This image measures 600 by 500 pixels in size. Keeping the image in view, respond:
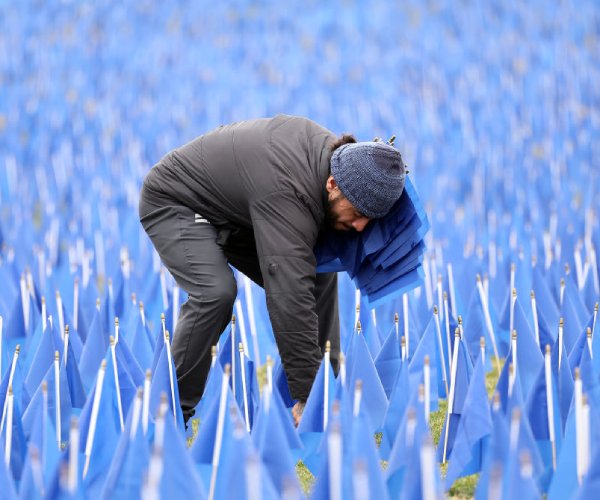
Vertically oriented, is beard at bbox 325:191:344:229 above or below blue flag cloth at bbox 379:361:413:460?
above

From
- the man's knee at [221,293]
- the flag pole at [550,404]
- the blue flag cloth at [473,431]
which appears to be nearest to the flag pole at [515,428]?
the blue flag cloth at [473,431]

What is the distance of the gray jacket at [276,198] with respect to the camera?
3.66m

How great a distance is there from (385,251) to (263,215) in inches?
24.7

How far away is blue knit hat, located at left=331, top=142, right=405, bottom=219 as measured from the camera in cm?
360

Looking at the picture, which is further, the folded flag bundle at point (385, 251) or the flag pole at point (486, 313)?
the flag pole at point (486, 313)

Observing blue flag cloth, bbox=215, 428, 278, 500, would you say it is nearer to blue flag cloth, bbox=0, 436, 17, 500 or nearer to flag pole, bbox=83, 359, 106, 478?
blue flag cloth, bbox=0, 436, 17, 500

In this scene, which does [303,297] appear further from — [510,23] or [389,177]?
[510,23]

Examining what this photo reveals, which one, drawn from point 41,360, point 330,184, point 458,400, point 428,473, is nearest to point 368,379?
point 458,400

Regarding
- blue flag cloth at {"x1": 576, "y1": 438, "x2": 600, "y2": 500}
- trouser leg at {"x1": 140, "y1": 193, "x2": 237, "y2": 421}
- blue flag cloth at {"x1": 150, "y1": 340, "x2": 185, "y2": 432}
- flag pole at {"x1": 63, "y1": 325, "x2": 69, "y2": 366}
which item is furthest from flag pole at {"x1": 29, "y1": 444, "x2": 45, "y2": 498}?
blue flag cloth at {"x1": 576, "y1": 438, "x2": 600, "y2": 500}

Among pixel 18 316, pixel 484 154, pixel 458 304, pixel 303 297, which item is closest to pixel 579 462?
pixel 303 297

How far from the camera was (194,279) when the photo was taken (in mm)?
3998

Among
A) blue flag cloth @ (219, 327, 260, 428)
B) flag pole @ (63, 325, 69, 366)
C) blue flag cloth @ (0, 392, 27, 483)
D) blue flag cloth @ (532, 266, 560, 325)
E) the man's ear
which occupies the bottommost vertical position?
blue flag cloth @ (532, 266, 560, 325)

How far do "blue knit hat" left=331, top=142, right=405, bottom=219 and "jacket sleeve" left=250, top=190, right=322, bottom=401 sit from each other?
18 centimetres

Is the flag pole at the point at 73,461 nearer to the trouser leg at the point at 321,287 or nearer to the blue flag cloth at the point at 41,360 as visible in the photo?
the trouser leg at the point at 321,287
